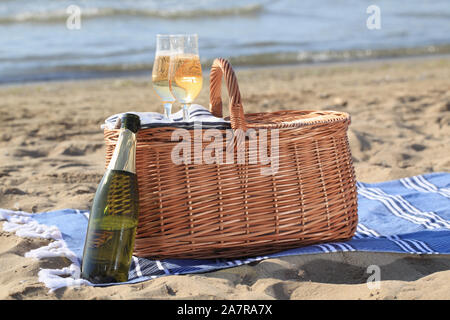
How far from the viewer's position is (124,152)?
5.58 ft

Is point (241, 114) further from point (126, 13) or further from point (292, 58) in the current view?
point (126, 13)

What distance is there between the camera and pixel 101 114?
4668 mm

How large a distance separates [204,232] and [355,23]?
33.7 ft

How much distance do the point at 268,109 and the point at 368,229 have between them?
2.63m

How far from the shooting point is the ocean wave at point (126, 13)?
34.7 feet

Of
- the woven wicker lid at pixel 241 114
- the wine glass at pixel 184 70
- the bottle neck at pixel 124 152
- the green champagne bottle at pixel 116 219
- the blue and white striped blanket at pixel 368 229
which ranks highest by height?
the wine glass at pixel 184 70

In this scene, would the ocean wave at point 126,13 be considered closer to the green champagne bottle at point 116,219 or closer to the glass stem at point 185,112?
the glass stem at point 185,112

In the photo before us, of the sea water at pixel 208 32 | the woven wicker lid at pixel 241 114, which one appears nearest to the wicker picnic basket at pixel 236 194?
the woven wicker lid at pixel 241 114

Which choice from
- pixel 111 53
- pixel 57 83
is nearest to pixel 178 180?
pixel 57 83

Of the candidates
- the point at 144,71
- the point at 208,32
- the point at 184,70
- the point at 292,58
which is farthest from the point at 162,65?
the point at 208,32

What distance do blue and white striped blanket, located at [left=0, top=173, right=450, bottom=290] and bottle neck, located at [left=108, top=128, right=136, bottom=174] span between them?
1.14 feet

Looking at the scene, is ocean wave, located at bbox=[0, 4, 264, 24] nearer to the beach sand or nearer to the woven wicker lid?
the beach sand

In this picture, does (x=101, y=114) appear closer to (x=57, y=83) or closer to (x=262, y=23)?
(x=57, y=83)

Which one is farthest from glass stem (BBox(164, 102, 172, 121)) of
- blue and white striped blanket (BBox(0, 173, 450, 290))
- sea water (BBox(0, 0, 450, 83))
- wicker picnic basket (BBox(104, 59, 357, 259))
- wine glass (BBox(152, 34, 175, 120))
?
sea water (BBox(0, 0, 450, 83))
